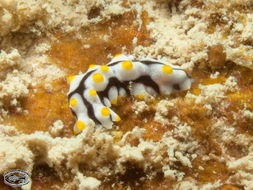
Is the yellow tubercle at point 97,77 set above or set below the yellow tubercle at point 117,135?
above

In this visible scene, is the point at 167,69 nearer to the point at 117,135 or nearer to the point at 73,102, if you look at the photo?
the point at 117,135

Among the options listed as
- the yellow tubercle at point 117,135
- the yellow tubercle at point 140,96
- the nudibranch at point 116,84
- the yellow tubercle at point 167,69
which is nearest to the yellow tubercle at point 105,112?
the nudibranch at point 116,84

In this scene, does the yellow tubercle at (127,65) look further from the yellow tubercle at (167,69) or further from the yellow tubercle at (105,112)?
the yellow tubercle at (105,112)

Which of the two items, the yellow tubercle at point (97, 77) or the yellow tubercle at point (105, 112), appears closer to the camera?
the yellow tubercle at point (105, 112)

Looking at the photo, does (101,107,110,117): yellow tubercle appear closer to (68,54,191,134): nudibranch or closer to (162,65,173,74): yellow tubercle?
(68,54,191,134): nudibranch

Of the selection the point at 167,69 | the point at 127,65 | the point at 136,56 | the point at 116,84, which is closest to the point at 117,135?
the point at 116,84

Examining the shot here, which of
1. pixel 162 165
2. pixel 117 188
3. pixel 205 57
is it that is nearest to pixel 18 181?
pixel 117 188
